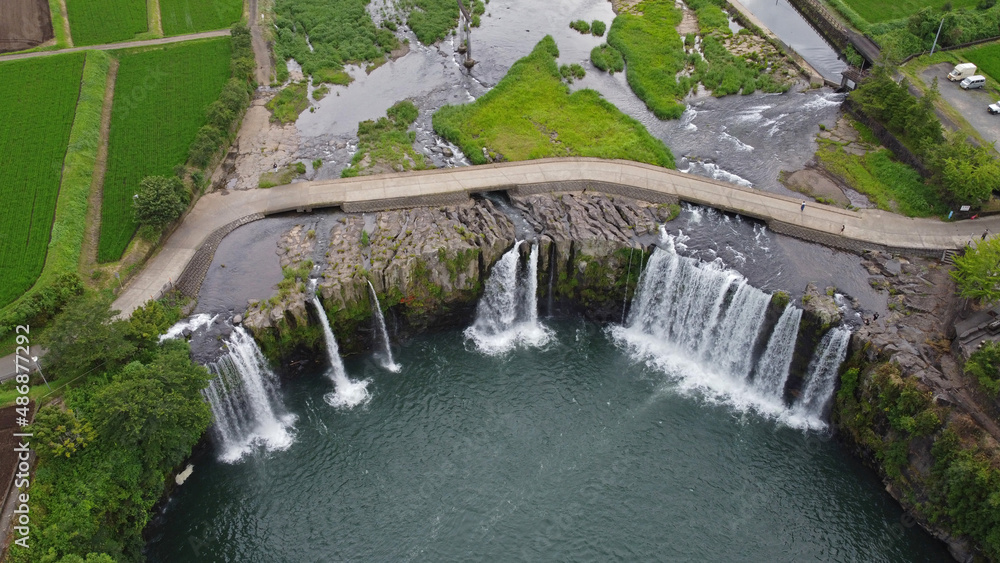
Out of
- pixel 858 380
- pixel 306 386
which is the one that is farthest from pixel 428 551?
pixel 858 380

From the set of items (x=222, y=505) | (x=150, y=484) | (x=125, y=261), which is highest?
(x=125, y=261)

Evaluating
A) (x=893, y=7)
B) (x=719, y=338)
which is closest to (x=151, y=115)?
(x=719, y=338)

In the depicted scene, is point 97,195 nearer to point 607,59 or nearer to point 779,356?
point 607,59

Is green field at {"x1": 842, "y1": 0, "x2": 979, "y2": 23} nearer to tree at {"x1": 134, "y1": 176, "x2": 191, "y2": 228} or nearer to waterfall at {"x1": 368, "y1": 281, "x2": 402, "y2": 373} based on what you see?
waterfall at {"x1": 368, "y1": 281, "x2": 402, "y2": 373}

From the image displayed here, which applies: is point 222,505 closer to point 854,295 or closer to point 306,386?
point 306,386

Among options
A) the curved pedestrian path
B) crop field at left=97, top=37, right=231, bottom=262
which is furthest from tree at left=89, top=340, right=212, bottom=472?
crop field at left=97, top=37, right=231, bottom=262

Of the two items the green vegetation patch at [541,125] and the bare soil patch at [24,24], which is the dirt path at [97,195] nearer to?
the bare soil patch at [24,24]
